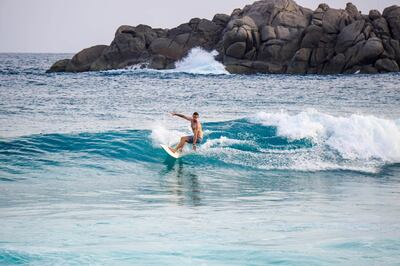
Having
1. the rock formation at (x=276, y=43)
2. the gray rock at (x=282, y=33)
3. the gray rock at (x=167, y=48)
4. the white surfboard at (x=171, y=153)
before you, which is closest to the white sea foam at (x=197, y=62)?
the rock formation at (x=276, y=43)

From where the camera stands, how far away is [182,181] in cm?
1734

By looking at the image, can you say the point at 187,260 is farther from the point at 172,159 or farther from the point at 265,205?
the point at 172,159

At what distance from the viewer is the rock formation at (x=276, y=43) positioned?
65062 millimetres

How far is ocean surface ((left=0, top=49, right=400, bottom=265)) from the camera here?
985 centimetres

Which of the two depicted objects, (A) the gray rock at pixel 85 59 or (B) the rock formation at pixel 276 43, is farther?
(A) the gray rock at pixel 85 59

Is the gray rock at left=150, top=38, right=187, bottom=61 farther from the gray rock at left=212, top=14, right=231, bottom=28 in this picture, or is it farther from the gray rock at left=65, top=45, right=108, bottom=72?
the gray rock at left=65, top=45, right=108, bottom=72

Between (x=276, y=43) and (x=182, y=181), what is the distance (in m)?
52.7

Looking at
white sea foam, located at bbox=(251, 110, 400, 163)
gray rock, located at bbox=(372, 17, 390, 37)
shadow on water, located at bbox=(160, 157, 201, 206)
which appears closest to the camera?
shadow on water, located at bbox=(160, 157, 201, 206)

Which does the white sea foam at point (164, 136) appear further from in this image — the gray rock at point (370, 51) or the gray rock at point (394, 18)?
the gray rock at point (394, 18)

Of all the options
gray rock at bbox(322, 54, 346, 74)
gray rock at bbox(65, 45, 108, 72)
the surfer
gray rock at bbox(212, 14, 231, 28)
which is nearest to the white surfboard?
the surfer

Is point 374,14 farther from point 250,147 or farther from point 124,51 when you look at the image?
point 250,147

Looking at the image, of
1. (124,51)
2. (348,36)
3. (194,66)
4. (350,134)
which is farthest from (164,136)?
(124,51)

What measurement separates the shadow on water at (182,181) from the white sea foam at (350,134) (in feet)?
17.9

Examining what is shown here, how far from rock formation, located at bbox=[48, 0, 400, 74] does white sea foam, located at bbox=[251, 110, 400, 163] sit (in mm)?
40828
